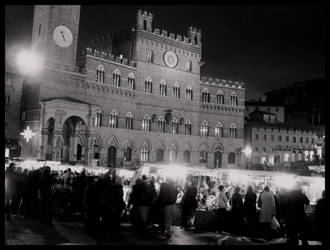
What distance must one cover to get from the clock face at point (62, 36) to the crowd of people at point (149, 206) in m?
22.3

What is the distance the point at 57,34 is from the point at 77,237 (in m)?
26.2

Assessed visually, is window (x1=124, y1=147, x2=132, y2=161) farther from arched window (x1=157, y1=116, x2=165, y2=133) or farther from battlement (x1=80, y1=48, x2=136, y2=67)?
battlement (x1=80, y1=48, x2=136, y2=67)

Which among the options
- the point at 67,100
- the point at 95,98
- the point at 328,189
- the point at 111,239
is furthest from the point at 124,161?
the point at 328,189

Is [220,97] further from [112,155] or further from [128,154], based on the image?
[112,155]

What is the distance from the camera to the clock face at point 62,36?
32.3 meters

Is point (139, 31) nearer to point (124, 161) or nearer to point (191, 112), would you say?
point (191, 112)

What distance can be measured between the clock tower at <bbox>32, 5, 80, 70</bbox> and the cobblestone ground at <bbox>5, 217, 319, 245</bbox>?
2310cm

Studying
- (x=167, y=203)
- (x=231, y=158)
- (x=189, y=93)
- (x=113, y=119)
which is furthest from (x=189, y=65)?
(x=167, y=203)

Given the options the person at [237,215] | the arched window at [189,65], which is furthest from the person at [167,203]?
the arched window at [189,65]

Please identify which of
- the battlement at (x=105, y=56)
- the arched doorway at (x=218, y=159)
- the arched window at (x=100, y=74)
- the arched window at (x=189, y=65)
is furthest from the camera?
the arched doorway at (x=218, y=159)

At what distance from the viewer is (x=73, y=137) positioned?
108 ft

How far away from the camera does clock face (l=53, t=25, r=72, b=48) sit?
3232 cm

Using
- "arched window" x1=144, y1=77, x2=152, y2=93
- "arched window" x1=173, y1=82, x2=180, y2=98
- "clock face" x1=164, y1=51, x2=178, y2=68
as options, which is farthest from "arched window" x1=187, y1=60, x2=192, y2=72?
"arched window" x1=144, y1=77, x2=152, y2=93

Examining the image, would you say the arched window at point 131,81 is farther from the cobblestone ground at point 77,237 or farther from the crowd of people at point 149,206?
the cobblestone ground at point 77,237
